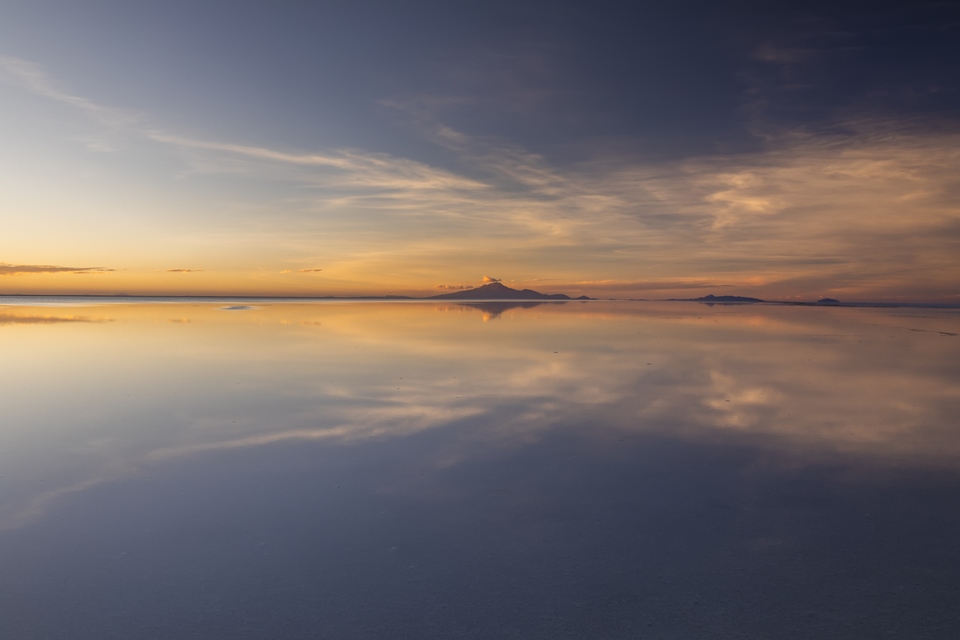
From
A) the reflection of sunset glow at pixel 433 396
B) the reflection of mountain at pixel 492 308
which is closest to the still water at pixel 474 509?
the reflection of sunset glow at pixel 433 396

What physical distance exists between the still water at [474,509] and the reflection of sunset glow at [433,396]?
8 centimetres

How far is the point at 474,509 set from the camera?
553cm

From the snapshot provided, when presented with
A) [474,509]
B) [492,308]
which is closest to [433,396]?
[474,509]

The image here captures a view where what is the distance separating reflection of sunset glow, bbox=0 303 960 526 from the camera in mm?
7863

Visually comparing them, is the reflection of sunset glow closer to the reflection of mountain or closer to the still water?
the still water

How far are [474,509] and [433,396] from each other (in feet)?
17.6

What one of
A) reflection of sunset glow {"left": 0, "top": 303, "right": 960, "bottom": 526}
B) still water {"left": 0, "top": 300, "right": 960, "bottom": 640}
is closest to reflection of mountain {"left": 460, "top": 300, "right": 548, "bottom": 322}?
reflection of sunset glow {"left": 0, "top": 303, "right": 960, "bottom": 526}

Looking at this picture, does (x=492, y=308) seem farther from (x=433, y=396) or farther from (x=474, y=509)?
(x=474, y=509)

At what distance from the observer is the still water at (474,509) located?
381 cm

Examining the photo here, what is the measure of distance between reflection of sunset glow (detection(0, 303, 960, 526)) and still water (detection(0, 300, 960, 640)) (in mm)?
83

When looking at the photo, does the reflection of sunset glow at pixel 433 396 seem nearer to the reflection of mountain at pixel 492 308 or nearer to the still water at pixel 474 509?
the still water at pixel 474 509

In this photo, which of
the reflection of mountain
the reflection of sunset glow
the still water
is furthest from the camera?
the reflection of mountain

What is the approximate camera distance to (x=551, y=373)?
13703 millimetres

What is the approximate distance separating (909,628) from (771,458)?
3.72 metres
